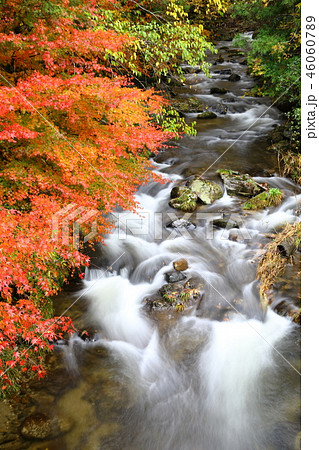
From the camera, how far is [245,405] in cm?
416

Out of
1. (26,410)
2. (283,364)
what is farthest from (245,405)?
(26,410)

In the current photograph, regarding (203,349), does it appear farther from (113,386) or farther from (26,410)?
(26,410)

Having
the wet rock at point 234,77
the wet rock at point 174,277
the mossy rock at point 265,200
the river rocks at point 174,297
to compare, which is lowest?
the river rocks at point 174,297

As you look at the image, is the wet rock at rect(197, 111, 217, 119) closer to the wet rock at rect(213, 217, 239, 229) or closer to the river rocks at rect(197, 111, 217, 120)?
the river rocks at rect(197, 111, 217, 120)

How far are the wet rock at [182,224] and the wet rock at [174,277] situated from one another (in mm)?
1870

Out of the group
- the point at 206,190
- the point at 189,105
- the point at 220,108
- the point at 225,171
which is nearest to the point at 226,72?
the point at 220,108

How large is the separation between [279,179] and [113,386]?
25.5ft

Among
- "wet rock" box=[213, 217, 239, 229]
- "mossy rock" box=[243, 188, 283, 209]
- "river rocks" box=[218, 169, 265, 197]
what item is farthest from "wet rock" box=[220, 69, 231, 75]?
"wet rock" box=[213, 217, 239, 229]

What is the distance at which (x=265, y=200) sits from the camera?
8.43m

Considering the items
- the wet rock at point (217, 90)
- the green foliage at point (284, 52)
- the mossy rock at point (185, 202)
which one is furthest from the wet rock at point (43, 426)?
the wet rock at point (217, 90)

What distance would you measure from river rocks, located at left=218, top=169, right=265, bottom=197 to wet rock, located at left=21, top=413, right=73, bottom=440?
7.05 meters

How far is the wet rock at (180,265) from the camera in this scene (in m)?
6.52

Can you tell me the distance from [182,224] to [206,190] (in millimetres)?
1537
